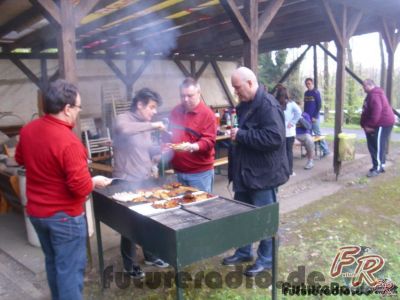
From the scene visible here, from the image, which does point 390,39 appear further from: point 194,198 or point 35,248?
point 35,248

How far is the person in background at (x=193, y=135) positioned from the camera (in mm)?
3471

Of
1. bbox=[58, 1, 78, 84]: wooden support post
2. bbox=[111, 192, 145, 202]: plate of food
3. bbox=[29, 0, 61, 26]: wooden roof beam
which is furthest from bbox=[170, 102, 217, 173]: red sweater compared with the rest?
bbox=[29, 0, 61, 26]: wooden roof beam

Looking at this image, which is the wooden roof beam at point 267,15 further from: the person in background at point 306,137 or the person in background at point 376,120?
the person in background at point 306,137

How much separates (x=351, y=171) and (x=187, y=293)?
213 inches

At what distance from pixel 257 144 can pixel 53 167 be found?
162cm

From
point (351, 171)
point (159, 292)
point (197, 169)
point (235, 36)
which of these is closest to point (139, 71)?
point (235, 36)

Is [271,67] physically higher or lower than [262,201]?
higher

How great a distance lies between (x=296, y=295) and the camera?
3.18 meters

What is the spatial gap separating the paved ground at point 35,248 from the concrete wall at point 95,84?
367cm

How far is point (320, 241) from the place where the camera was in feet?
13.9

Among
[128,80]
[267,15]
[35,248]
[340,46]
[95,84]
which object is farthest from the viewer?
[128,80]

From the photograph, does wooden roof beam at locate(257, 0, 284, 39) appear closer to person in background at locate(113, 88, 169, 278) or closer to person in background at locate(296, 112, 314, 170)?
person in background at locate(113, 88, 169, 278)

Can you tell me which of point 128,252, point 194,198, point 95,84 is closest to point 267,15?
point 194,198

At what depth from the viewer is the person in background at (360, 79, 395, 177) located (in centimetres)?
677
